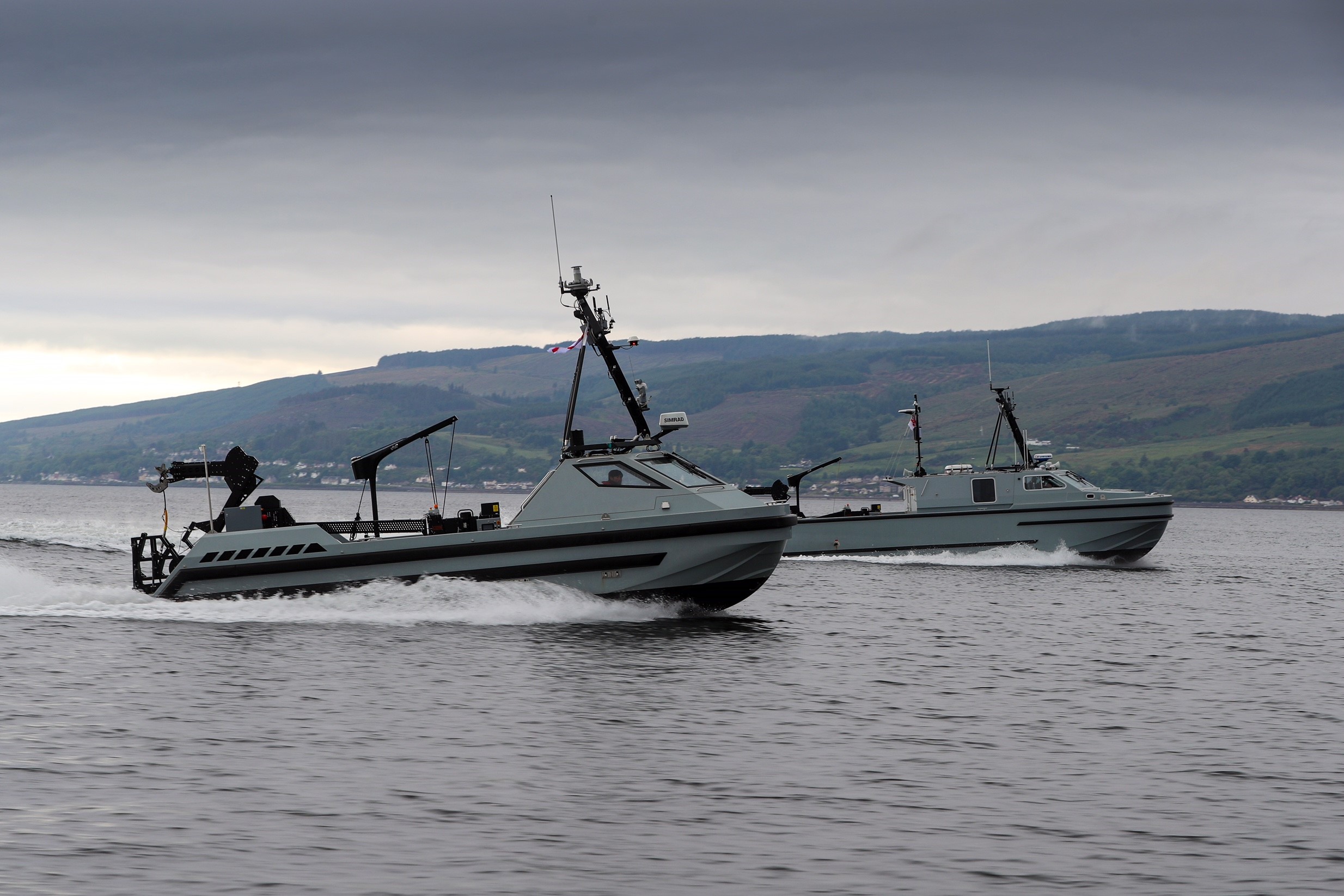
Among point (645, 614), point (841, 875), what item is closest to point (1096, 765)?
point (841, 875)

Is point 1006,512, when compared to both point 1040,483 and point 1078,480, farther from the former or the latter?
point 1078,480

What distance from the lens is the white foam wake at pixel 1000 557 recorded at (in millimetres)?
39844

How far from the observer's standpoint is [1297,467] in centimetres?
17025

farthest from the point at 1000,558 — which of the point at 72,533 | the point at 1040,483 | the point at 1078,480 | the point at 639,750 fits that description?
the point at 72,533

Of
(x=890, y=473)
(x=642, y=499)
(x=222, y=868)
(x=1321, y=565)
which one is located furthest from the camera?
(x=890, y=473)

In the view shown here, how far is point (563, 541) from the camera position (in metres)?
22.3

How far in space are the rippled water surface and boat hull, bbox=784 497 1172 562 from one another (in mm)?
13296

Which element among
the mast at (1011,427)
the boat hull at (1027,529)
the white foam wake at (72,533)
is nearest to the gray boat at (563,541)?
the boat hull at (1027,529)

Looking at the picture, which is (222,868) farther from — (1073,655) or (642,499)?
(1073,655)

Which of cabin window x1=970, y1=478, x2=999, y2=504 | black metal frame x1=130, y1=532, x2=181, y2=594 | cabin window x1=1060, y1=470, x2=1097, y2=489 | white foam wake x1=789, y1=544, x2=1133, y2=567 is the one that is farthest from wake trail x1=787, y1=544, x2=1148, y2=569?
black metal frame x1=130, y1=532, x2=181, y2=594

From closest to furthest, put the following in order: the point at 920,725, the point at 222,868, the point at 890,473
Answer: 1. the point at 222,868
2. the point at 920,725
3. the point at 890,473

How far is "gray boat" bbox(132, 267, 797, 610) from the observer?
878 inches

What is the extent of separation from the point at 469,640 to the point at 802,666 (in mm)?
5660

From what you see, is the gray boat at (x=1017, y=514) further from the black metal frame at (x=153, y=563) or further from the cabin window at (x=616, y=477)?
the black metal frame at (x=153, y=563)
